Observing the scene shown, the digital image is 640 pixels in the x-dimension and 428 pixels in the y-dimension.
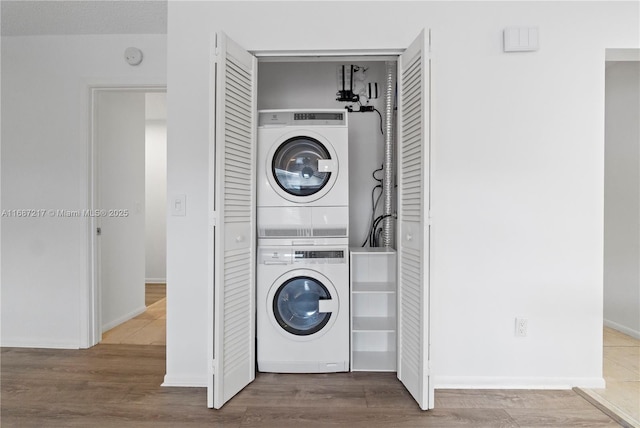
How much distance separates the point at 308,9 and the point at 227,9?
52 centimetres

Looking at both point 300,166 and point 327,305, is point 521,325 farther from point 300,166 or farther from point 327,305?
point 300,166

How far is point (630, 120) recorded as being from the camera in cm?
334

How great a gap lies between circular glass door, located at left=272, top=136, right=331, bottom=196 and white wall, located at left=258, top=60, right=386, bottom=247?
0.73 m

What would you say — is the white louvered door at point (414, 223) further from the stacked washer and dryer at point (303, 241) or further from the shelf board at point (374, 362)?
the stacked washer and dryer at point (303, 241)

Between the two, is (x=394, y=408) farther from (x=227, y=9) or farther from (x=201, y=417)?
(x=227, y=9)

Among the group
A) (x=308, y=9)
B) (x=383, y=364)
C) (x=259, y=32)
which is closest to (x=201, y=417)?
(x=383, y=364)

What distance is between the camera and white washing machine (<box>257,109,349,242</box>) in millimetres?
2588

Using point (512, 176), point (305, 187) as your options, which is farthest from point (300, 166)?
point (512, 176)

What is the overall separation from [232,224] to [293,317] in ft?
2.73

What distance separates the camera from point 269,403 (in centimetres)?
220

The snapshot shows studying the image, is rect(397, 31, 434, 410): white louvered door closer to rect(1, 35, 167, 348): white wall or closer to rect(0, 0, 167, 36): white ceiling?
rect(0, 0, 167, 36): white ceiling

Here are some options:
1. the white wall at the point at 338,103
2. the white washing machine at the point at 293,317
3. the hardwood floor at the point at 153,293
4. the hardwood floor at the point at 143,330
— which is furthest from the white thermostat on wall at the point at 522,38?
the hardwood floor at the point at 153,293

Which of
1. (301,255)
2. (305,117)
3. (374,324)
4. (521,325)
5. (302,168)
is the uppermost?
(305,117)

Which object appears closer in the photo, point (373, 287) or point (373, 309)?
point (373, 287)
